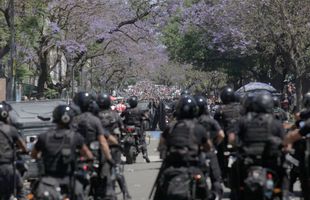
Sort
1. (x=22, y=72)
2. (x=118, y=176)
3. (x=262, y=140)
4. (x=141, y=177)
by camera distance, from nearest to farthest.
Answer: (x=262, y=140)
(x=118, y=176)
(x=141, y=177)
(x=22, y=72)

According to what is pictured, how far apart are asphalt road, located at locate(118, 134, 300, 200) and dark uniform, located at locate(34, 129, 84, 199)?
4634 millimetres

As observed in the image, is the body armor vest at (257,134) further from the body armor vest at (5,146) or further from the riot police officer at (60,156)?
the body armor vest at (5,146)

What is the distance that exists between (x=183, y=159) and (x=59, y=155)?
1.51m

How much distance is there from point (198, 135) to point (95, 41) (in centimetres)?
2554

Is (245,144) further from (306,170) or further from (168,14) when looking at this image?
(168,14)

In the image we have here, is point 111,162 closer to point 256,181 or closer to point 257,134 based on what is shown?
point 257,134

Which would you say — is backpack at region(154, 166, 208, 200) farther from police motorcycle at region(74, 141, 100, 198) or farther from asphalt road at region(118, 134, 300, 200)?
asphalt road at region(118, 134, 300, 200)

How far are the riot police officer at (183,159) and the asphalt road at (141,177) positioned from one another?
13.5 feet

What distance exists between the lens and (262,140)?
374 inches

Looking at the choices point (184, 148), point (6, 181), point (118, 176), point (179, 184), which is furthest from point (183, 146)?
point (118, 176)

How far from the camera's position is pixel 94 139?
10.9m

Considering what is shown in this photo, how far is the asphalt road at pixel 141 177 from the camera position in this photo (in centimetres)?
1462

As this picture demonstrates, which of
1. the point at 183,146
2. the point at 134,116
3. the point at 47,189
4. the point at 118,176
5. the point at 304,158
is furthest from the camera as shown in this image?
the point at 134,116

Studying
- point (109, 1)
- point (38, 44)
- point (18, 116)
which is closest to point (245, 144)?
point (18, 116)
